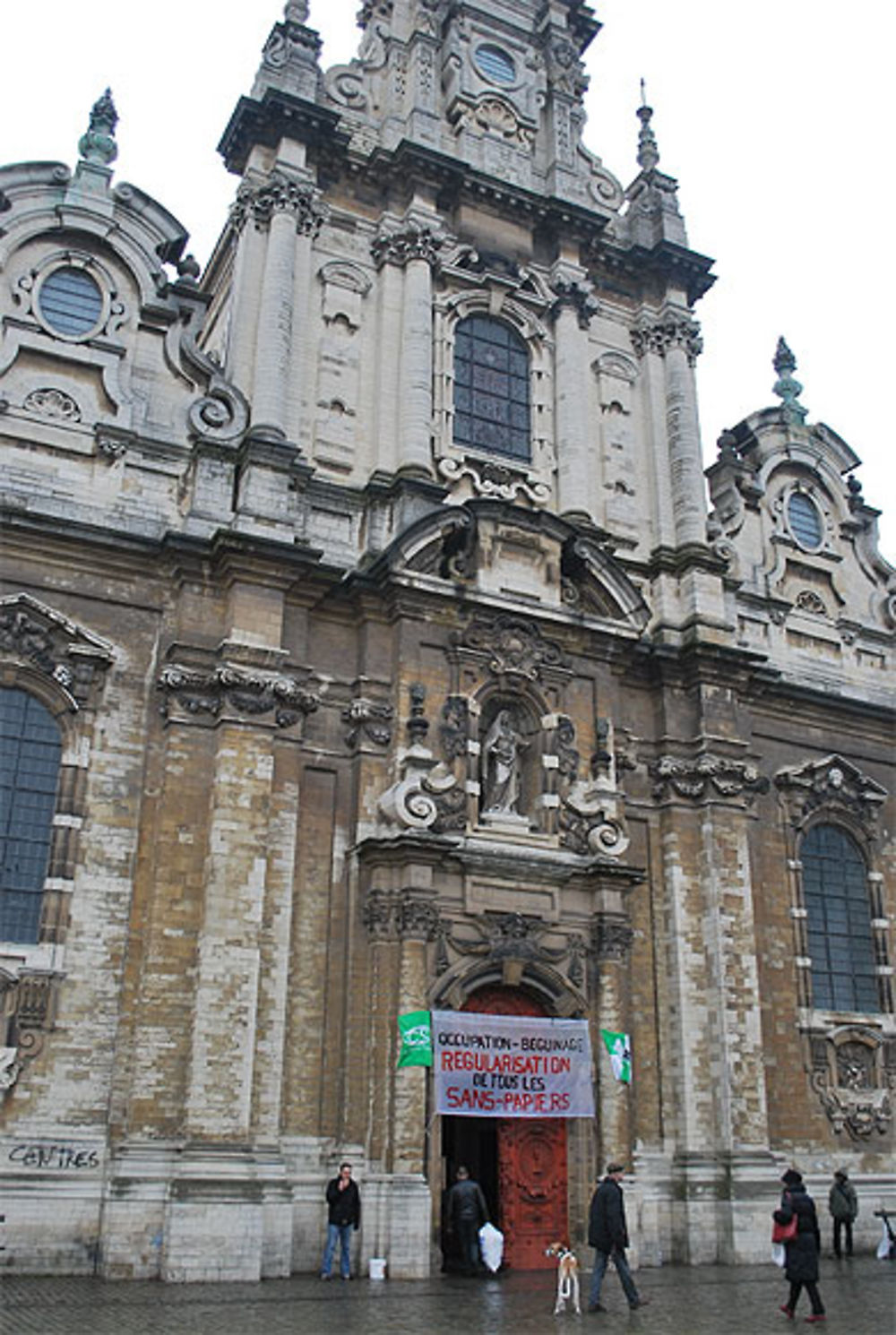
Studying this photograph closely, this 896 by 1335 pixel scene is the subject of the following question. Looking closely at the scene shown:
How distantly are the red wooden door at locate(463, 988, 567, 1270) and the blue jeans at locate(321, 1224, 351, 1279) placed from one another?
2.66 m

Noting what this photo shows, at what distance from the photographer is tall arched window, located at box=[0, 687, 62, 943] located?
16547mm

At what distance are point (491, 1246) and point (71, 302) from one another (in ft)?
49.1

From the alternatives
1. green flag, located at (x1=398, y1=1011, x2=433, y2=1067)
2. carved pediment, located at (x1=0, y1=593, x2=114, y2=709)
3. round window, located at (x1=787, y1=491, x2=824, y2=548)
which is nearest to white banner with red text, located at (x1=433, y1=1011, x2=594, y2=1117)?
green flag, located at (x1=398, y1=1011, x2=433, y2=1067)

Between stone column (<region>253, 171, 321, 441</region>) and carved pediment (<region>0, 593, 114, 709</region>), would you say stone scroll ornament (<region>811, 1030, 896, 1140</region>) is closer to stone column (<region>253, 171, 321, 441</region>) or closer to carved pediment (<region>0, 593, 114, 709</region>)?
carved pediment (<region>0, 593, 114, 709</region>)

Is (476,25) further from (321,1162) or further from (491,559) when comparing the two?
(321,1162)

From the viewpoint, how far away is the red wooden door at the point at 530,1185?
57.7 feet

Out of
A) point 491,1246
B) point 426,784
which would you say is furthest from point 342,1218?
point 426,784

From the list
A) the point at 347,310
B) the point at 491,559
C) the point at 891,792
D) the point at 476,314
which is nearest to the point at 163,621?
the point at 491,559

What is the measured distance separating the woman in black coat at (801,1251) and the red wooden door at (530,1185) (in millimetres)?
5384

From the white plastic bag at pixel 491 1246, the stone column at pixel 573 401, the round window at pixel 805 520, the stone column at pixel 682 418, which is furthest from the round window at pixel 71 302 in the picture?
the white plastic bag at pixel 491 1246

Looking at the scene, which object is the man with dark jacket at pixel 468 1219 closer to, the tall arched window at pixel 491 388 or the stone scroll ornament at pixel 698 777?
the stone scroll ornament at pixel 698 777

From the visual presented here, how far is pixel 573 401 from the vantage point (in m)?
23.6

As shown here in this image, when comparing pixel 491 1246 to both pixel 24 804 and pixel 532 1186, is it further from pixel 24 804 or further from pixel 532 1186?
pixel 24 804

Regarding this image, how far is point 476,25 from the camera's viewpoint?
26734 mm
